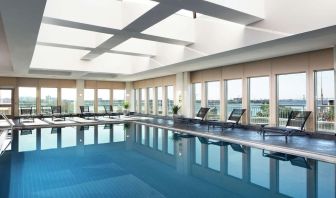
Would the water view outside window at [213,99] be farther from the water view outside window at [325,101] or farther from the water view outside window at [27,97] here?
the water view outside window at [27,97]

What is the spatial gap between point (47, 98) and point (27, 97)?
51.6 inches

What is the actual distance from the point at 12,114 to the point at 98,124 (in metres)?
8.19

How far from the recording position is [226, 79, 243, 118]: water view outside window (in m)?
11.9

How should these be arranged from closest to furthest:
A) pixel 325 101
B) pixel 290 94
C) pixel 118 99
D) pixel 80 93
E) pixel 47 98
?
pixel 325 101 → pixel 290 94 → pixel 47 98 → pixel 80 93 → pixel 118 99

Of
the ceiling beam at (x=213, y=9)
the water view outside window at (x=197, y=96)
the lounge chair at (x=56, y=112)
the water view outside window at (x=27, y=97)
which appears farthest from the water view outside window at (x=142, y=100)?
the ceiling beam at (x=213, y=9)

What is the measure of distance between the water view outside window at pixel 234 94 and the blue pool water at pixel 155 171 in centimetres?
404

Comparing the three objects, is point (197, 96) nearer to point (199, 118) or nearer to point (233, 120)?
point (199, 118)

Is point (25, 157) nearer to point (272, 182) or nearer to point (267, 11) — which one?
point (272, 182)

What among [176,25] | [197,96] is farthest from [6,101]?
[176,25]

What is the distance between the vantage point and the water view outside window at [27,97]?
18.2 meters

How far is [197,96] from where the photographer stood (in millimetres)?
14547

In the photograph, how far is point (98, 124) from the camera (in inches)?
537

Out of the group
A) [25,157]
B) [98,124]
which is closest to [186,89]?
[98,124]

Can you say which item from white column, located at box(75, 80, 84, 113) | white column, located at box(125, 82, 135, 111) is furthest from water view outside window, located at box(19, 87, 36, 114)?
white column, located at box(125, 82, 135, 111)
